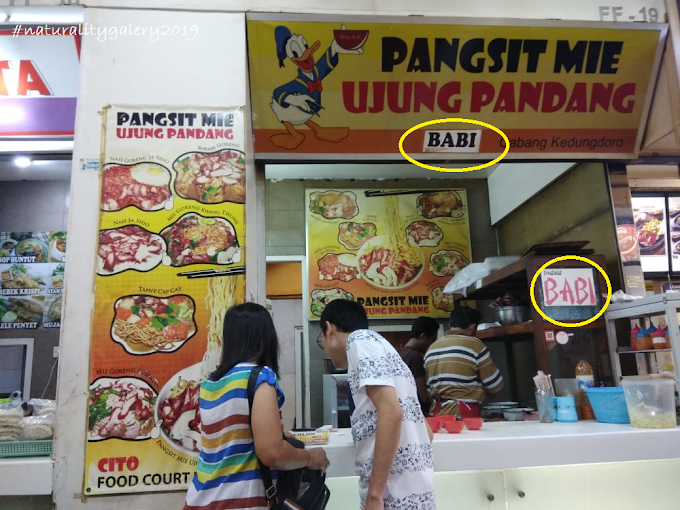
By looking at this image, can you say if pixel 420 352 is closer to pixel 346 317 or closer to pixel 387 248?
pixel 387 248

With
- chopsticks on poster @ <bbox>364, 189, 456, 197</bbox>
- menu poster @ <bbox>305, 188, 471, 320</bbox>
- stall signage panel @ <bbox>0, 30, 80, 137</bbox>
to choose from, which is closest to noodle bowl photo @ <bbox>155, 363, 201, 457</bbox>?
stall signage panel @ <bbox>0, 30, 80, 137</bbox>

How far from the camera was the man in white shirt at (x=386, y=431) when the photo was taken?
1813 mm

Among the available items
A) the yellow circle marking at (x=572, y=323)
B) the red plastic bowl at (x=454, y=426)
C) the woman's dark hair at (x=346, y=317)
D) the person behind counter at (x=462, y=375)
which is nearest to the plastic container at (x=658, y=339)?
the yellow circle marking at (x=572, y=323)

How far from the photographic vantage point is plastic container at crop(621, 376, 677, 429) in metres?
2.66

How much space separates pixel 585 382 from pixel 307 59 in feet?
9.13

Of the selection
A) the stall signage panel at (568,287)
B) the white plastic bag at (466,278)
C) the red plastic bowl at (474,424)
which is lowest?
the red plastic bowl at (474,424)

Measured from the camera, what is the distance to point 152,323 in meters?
2.54

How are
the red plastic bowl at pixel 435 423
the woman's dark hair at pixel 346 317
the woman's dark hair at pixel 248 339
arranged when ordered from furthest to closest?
1. the red plastic bowl at pixel 435 423
2. the woman's dark hair at pixel 346 317
3. the woman's dark hair at pixel 248 339

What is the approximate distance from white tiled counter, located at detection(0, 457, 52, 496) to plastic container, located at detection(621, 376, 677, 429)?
3.01 metres

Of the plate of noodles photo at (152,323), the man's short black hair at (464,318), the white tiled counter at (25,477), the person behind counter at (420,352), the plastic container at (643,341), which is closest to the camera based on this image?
the white tiled counter at (25,477)

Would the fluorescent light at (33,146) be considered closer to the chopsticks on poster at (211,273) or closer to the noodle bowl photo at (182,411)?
the chopsticks on poster at (211,273)

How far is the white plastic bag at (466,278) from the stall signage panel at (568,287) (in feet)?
2.91

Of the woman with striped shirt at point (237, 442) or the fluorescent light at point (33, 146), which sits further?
the fluorescent light at point (33, 146)

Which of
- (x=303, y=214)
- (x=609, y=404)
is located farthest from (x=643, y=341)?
(x=303, y=214)
